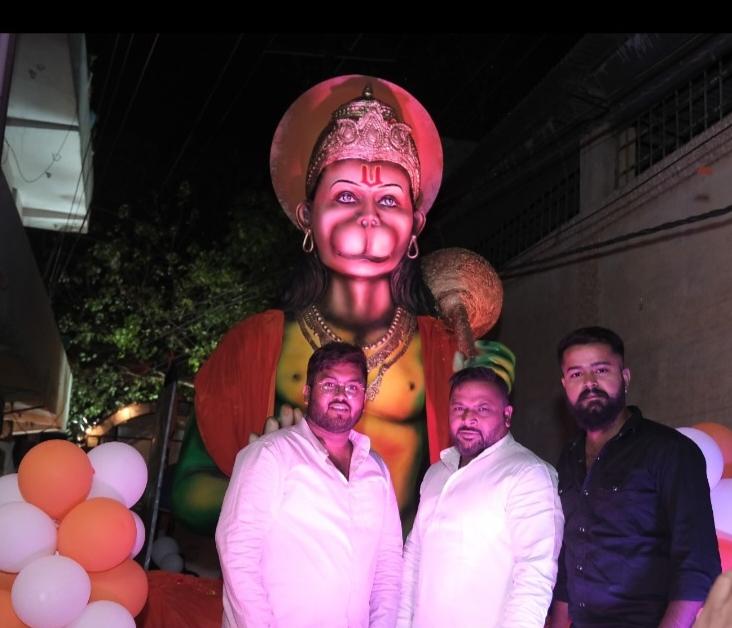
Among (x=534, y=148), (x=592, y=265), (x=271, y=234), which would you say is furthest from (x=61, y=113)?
(x=592, y=265)

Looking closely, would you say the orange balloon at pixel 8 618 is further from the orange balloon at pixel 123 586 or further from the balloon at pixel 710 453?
the balloon at pixel 710 453

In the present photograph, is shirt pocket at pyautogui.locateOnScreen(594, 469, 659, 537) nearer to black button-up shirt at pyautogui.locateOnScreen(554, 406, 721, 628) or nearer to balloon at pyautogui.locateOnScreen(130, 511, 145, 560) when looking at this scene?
black button-up shirt at pyautogui.locateOnScreen(554, 406, 721, 628)

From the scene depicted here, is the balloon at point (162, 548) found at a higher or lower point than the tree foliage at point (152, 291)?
lower

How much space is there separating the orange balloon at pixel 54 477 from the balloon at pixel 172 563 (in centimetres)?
461

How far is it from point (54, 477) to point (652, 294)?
4.62 metres

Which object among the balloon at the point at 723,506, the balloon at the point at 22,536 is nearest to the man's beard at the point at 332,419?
the balloon at the point at 22,536

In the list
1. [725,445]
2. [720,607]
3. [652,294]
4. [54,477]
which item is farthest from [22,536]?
[652,294]

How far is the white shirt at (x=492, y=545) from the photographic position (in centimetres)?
382

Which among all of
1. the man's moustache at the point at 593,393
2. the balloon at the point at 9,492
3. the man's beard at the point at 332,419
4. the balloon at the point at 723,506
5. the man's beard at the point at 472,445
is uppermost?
the man's moustache at the point at 593,393

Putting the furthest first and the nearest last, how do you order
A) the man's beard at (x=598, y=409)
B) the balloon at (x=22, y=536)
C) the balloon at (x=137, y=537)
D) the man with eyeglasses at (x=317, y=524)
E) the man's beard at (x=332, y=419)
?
the balloon at (x=137, y=537), the balloon at (x=22, y=536), the man's beard at (x=332, y=419), the man's beard at (x=598, y=409), the man with eyeglasses at (x=317, y=524)

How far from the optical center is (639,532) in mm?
3846

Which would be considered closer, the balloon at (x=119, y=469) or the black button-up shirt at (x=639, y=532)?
the black button-up shirt at (x=639, y=532)

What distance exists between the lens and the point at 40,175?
13.1 m

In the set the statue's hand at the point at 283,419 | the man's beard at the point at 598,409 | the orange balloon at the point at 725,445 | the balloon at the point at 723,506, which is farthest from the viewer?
the statue's hand at the point at 283,419
